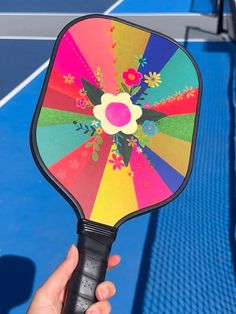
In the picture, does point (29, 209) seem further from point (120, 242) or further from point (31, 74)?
point (31, 74)

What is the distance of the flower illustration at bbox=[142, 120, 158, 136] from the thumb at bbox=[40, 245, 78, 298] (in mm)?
532

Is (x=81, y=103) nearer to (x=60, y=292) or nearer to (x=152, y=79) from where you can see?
(x=152, y=79)

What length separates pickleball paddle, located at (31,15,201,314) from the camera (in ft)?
4.84

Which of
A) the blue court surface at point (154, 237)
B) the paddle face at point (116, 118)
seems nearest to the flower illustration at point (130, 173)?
the paddle face at point (116, 118)

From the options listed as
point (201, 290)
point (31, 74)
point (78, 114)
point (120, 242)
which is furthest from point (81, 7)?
point (78, 114)

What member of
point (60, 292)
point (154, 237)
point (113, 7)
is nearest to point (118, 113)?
point (60, 292)

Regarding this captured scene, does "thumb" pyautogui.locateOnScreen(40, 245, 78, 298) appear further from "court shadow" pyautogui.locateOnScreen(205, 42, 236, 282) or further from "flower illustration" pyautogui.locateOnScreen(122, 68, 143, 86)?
"court shadow" pyautogui.locateOnScreen(205, 42, 236, 282)

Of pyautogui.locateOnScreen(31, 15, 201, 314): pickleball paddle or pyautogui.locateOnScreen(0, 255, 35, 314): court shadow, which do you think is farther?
pyautogui.locateOnScreen(0, 255, 35, 314): court shadow

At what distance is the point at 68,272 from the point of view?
1.42 m

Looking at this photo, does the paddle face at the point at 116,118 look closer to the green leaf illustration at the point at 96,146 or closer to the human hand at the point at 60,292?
the green leaf illustration at the point at 96,146

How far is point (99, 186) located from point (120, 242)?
2106 millimetres

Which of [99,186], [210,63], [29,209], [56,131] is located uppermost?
[210,63]

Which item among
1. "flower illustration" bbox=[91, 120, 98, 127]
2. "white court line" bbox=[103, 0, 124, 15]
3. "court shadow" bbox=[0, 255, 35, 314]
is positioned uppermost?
"white court line" bbox=[103, 0, 124, 15]

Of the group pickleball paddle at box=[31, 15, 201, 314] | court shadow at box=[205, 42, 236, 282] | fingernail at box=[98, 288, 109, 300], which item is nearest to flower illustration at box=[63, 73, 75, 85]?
pickleball paddle at box=[31, 15, 201, 314]
